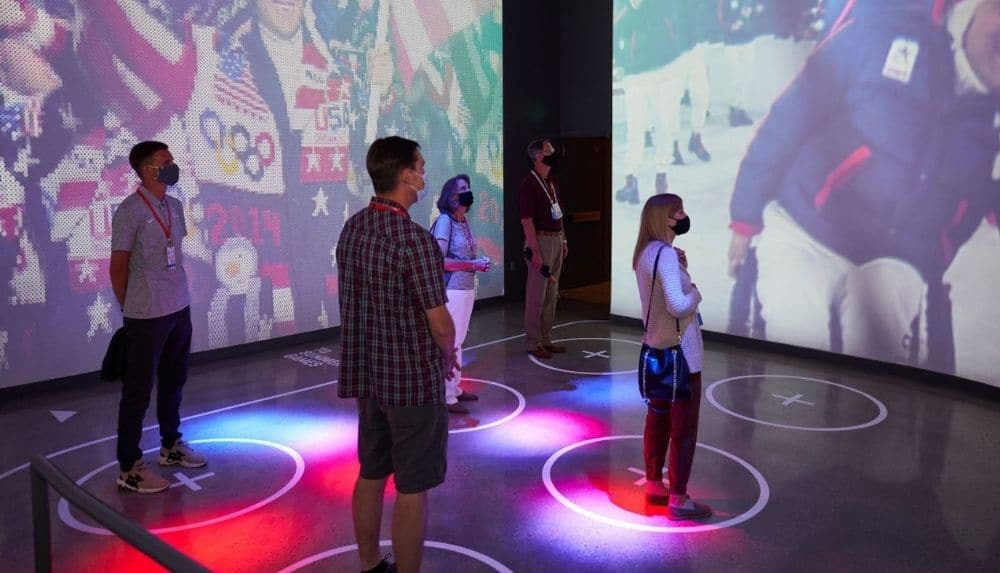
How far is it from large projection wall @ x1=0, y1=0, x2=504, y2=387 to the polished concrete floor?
758 millimetres

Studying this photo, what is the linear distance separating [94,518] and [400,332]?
4.34ft

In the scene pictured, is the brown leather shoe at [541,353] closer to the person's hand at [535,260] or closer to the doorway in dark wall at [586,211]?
the person's hand at [535,260]

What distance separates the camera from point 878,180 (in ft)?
22.1

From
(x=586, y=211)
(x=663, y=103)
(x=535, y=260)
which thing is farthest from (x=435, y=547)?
(x=586, y=211)

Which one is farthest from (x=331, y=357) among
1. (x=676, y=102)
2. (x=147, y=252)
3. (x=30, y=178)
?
(x=676, y=102)

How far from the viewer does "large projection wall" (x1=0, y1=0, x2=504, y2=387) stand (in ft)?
20.8

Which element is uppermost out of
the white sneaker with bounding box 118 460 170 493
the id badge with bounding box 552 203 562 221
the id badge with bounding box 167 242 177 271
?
the id badge with bounding box 552 203 562 221

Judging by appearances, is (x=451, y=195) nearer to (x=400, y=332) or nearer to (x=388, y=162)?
(x=388, y=162)

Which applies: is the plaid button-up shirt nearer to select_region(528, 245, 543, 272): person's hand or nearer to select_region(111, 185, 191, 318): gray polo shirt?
select_region(111, 185, 191, 318): gray polo shirt

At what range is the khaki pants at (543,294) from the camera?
7177 mm

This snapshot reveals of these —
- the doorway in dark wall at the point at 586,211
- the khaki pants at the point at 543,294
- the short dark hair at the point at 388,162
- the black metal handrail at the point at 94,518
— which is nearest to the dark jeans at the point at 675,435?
the short dark hair at the point at 388,162

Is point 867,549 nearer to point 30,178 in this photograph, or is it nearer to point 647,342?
point 647,342

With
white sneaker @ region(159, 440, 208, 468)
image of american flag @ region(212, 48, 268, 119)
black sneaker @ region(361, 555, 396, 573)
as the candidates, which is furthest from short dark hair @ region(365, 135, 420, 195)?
image of american flag @ region(212, 48, 268, 119)

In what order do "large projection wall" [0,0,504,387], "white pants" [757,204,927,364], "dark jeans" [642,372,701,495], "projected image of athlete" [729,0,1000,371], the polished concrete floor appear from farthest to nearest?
1. "white pants" [757,204,927,364]
2. "large projection wall" [0,0,504,387]
3. "projected image of athlete" [729,0,1000,371]
4. "dark jeans" [642,372,701,495]
5. the polished concrete floor
